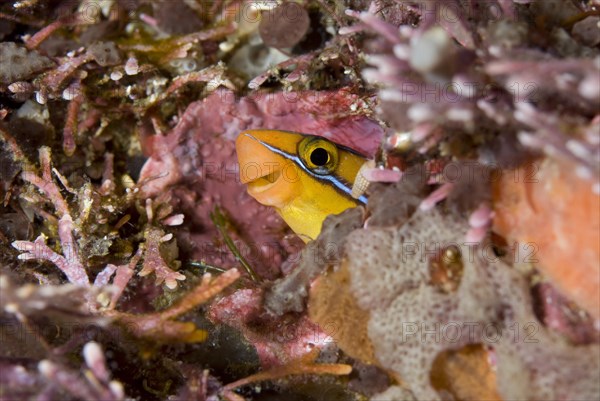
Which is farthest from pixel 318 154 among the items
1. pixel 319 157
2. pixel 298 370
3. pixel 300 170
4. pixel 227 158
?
pixel 298 370

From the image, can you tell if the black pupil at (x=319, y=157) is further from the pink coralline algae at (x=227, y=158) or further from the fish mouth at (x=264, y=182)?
the pink coralline algae at (x=227, y=158)

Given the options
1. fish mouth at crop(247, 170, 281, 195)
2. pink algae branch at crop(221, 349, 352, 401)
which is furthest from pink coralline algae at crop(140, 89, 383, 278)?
pink algae branch at crop(221, 349, 352, 401)

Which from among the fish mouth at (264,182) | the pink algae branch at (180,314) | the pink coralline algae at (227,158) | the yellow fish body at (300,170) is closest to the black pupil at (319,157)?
the yellow fish body at (300,170)

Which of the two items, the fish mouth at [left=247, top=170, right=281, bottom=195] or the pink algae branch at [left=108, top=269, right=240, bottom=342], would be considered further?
the fish mouth at [left=247, top=170, right=281, bottom=195]

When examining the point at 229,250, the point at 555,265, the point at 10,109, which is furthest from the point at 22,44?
the point at 555,265

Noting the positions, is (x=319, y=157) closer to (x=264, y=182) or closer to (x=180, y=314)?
(x=264, y=182)

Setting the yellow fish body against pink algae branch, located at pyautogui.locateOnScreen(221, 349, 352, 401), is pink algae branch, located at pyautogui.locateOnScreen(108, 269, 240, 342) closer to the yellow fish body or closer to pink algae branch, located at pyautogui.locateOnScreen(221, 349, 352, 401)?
pink algae branch, located at pyautogui.locateOnScreen(221, 349, 352, 401)
